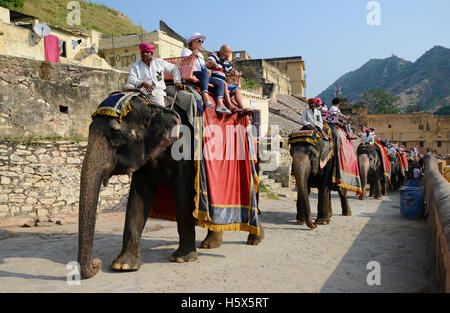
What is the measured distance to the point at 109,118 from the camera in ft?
14.4

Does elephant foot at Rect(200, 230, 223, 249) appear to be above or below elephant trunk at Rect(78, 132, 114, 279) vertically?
below

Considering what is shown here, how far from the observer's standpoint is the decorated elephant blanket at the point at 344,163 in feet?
29.9

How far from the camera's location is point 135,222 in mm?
5074

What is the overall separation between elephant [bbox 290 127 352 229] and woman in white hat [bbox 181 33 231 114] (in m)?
2.82

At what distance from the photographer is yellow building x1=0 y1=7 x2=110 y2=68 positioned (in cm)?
2015

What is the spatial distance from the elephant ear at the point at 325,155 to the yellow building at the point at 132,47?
21.7m

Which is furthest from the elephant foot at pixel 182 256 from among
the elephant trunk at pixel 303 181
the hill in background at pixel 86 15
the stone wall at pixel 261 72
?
the hill in background at pixel 86 15

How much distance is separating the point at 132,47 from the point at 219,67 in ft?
83.7

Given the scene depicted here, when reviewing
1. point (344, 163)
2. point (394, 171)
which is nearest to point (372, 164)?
point (394, 171)

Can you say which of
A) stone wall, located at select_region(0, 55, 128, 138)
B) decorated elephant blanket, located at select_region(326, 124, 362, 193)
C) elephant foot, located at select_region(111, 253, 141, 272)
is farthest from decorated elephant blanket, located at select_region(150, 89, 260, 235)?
stone wall, located at select_region(0, 55, 128, 138)

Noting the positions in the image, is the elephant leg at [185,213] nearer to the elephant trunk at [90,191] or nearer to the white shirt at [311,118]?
the elephant trunk at [90,191]

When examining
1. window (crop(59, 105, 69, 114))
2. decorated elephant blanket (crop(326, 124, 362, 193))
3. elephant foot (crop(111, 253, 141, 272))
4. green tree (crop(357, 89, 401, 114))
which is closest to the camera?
elephant foot (crop(111, 253, 141, 272))

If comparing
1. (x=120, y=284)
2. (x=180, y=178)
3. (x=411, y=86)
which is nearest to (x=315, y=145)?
(x=180, y=178)

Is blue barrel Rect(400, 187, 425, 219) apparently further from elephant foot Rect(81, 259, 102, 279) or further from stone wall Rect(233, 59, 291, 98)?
stone wall Rect(233, 59, 291, 98)
